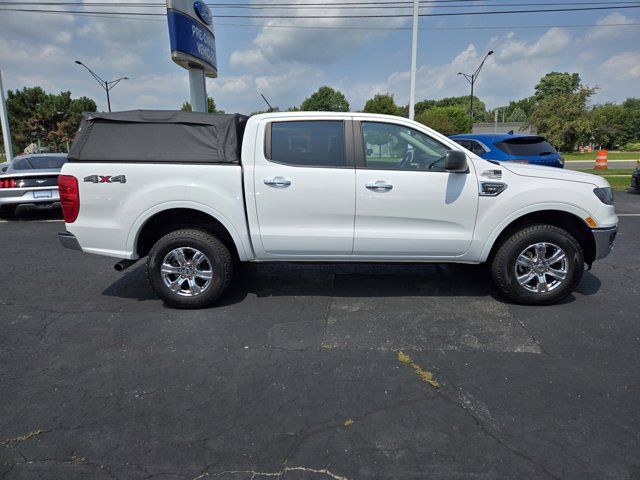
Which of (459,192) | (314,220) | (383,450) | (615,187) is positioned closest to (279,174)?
(314,220)

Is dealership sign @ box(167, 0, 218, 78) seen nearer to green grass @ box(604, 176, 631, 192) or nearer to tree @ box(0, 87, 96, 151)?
green grass @ box(604, 176, 631, 192)

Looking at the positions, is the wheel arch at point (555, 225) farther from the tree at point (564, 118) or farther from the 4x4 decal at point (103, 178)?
the tree at point (564, 118)

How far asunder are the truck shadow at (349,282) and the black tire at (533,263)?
0.28 metres

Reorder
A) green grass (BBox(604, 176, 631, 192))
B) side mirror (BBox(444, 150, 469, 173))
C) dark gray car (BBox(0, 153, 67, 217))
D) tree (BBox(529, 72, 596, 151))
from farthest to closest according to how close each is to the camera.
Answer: tree (BBox(529, 72, 596, 151)) < green grass (BBox(604, 176, 631, 192)) < dark gray car (BBox(0, 153, 67, 217)) < side mirror (BBox(444, 150, 469, 173))

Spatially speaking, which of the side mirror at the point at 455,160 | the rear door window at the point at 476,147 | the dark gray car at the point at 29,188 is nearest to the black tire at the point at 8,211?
the dark gray car at the point at 29,188

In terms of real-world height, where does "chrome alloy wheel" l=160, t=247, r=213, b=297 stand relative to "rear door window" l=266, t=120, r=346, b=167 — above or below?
below

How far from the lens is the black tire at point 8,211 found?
29.7 feet

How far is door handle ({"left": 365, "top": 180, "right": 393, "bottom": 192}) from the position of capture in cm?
400

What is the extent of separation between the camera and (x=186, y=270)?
425 centimetres

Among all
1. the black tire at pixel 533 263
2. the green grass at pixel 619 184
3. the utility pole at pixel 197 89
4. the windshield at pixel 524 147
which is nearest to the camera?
the black tire at pixel 533 263

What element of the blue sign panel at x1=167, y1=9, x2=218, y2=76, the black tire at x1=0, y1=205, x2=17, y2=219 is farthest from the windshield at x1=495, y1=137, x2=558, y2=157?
the black tire at x1=0, y1=205, x2=17, y2=219

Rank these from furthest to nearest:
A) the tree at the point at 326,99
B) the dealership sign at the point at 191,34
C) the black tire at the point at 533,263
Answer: the tree at the point at 326,99
the dealership sign at the point at 191,34
the black tire at the point at 533,263

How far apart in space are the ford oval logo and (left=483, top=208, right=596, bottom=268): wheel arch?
10.3 meters

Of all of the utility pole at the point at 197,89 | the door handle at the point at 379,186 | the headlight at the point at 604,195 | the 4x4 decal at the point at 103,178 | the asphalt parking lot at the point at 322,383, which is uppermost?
the utility pole at the point at 197,89
